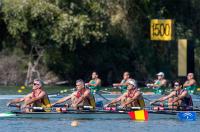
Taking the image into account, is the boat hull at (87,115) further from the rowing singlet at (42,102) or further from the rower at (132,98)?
the rowing singlet at (42,102)

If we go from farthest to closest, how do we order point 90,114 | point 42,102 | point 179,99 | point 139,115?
point 179,99
point 42,102
point 90,114
point 139,115

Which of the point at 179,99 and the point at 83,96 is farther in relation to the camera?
the point at 179,99

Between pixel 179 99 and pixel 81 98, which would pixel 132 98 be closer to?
pixel 81 98

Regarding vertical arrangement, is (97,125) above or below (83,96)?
below

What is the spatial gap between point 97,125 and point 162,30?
2054cm

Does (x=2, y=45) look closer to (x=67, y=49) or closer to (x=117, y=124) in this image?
(x=67, y=49)

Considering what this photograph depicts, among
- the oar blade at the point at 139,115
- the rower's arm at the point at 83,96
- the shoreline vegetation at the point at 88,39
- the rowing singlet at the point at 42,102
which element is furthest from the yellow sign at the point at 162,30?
the rowing singlet at the point at 42,102

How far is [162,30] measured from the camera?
156ft

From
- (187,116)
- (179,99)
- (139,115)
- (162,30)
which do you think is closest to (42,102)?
(139,115)

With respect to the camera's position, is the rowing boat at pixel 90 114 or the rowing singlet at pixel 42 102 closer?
the rowing boat at pixel 90 114

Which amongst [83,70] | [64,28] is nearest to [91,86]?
[64,28]

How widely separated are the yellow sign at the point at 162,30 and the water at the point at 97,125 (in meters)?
18.1

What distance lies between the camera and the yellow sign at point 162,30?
47344 mm

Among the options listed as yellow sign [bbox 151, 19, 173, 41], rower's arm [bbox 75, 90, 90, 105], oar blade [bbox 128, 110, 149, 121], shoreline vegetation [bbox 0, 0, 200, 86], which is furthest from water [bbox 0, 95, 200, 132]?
yellow sign [bbox 151, 19, 173, 41]
